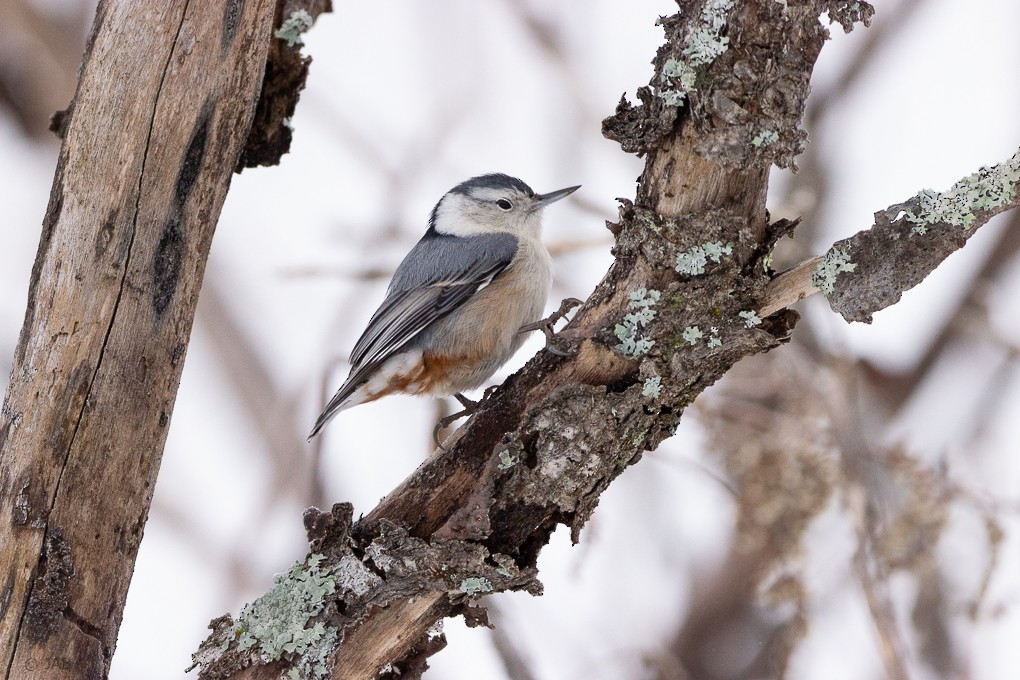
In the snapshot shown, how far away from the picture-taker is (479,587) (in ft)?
6.59

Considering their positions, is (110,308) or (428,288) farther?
(428,288)

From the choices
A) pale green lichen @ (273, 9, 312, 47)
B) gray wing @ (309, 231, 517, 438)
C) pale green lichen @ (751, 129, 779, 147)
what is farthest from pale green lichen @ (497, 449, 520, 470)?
pale green lichen @ (273, 9, 312, 47)

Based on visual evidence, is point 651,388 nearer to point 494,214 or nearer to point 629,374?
point 629,374

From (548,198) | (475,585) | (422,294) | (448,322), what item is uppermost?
(548,198)

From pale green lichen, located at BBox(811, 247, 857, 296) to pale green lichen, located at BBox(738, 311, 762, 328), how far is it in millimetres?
141

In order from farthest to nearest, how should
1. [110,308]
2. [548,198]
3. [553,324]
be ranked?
[548,198]
[553,324]
[110,308]

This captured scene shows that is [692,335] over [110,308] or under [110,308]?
under

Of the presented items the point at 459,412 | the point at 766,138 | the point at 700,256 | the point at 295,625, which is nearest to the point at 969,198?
the point at 766,138

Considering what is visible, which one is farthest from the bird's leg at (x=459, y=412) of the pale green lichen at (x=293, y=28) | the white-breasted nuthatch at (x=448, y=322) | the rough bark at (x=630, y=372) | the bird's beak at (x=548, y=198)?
the pale green lichen at (x=293, y=28)

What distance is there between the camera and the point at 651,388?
2014 mm

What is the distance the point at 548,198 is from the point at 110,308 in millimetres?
2062

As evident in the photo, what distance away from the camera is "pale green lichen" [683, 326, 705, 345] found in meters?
2.02

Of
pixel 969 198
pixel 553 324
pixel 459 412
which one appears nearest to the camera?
pixel 969 198

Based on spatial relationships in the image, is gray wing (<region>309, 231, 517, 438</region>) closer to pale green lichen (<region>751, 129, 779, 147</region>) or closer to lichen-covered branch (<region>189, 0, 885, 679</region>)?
lichen-covered branch (<region>189, 0, 885, 679</region>)
